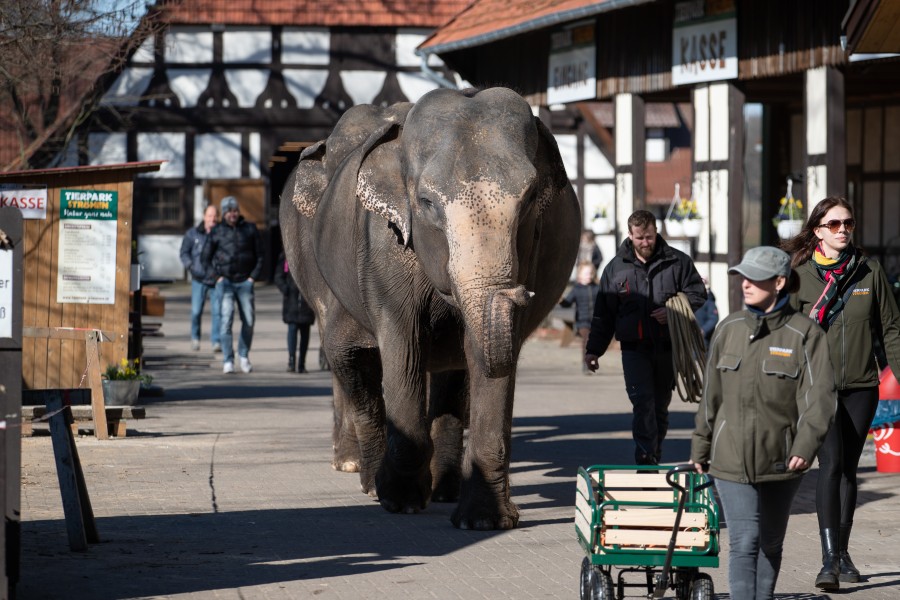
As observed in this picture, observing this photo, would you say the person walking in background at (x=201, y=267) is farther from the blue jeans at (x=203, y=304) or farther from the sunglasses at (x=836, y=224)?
the sunglasses at (x=836, y=224)

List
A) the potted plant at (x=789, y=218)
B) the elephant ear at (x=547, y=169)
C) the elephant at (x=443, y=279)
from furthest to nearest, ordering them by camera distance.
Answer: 1. the potted plant at (x=789, y=218)
2. the elephant ear at (x=547, y=169)
3. the elephant at (x=443, y=279)

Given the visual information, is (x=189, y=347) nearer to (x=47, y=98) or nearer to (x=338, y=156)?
(x=47, y=98)

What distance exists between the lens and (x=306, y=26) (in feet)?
125

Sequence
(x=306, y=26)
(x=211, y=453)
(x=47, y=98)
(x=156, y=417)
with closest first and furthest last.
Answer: (x=211, y=453) < (x=156, y=417) < (x=47, y=98) < (x=306, y=26)

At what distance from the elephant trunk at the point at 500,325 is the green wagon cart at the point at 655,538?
1.34 meters

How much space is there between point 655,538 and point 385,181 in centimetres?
323

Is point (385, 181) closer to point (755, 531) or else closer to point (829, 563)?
point (829, 563)

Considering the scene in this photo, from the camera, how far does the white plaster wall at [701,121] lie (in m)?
19.6

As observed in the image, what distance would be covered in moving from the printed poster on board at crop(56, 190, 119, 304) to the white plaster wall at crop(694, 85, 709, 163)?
7962 millimetres

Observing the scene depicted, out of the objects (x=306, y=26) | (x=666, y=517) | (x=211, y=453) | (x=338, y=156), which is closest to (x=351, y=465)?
(x=211, y=453)

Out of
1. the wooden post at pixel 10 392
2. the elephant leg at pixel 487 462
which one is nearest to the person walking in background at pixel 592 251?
the elephant leg at pixel 487 462

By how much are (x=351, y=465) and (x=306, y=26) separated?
2812 centimetres

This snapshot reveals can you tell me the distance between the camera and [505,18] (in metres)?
22.9

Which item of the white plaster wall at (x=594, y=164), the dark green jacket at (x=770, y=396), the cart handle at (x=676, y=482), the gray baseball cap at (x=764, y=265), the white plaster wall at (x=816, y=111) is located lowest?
the cart handle at (x=676, y=482)
